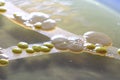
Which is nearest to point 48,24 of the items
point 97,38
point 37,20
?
point 37,20

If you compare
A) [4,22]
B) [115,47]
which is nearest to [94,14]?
[115,47]

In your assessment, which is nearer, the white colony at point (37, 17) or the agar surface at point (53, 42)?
the agar surface at point (53, 42)

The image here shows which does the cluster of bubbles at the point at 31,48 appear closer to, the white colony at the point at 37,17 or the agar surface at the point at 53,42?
the agar surface at the point at 53,42

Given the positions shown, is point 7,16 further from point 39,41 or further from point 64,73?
A: point 64,73

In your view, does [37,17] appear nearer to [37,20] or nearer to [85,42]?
[37,20]

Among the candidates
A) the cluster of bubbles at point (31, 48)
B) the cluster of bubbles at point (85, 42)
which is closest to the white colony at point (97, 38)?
the cluster of bubbles at point (85, 42)

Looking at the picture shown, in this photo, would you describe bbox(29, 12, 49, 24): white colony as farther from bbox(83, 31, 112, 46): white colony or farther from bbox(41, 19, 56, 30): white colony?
bbox(83, 31, 112, 46): white colony
